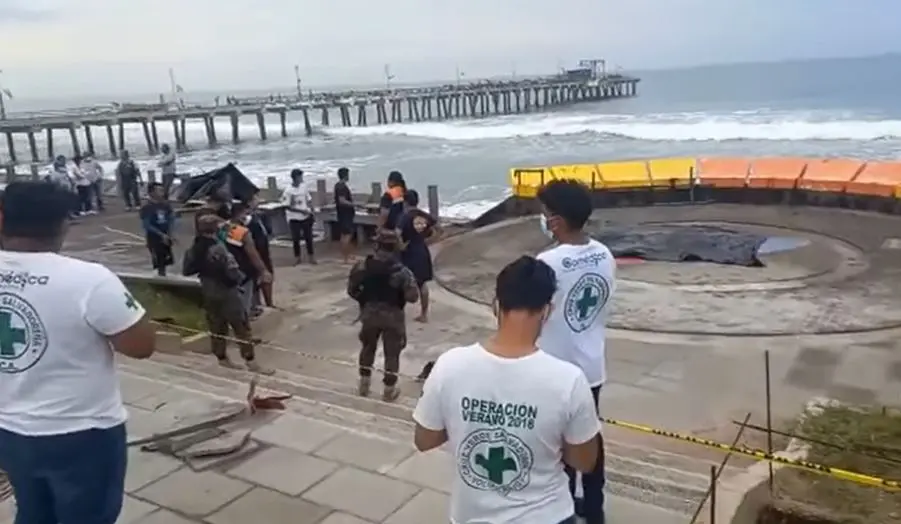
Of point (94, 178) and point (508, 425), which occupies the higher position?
point (508, 425)

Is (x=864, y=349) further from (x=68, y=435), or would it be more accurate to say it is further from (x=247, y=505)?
(x=68, y=435)

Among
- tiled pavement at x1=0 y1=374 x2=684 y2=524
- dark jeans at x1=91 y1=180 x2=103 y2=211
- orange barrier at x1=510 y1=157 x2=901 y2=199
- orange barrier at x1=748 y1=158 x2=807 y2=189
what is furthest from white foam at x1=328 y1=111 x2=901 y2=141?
tiled pavement at x1=0 y1=374 x2=684 y2=524

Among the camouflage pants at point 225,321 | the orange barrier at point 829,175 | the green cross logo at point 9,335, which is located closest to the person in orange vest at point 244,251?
the camouflage pants at point 225,321

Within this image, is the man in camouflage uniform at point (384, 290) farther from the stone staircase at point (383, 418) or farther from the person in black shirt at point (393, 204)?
the person in black shirt at point (393, 204)

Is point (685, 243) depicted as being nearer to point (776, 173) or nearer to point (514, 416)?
point (776, 173)

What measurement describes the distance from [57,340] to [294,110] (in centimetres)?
6481

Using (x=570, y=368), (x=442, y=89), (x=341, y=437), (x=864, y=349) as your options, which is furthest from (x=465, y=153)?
(x=570, y=368)

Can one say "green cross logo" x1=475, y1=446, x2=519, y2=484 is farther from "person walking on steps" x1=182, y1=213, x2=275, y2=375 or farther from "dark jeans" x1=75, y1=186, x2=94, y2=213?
"dark jeans" x1=75, y1=186, x2=94, y2=213

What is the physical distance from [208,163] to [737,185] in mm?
35357

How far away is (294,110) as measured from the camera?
215 ft

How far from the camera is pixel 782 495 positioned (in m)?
4.37

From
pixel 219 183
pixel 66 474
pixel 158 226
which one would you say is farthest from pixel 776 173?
pixel 66 474

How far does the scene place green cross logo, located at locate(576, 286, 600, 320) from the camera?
347 cm

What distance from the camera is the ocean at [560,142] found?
123 feet
